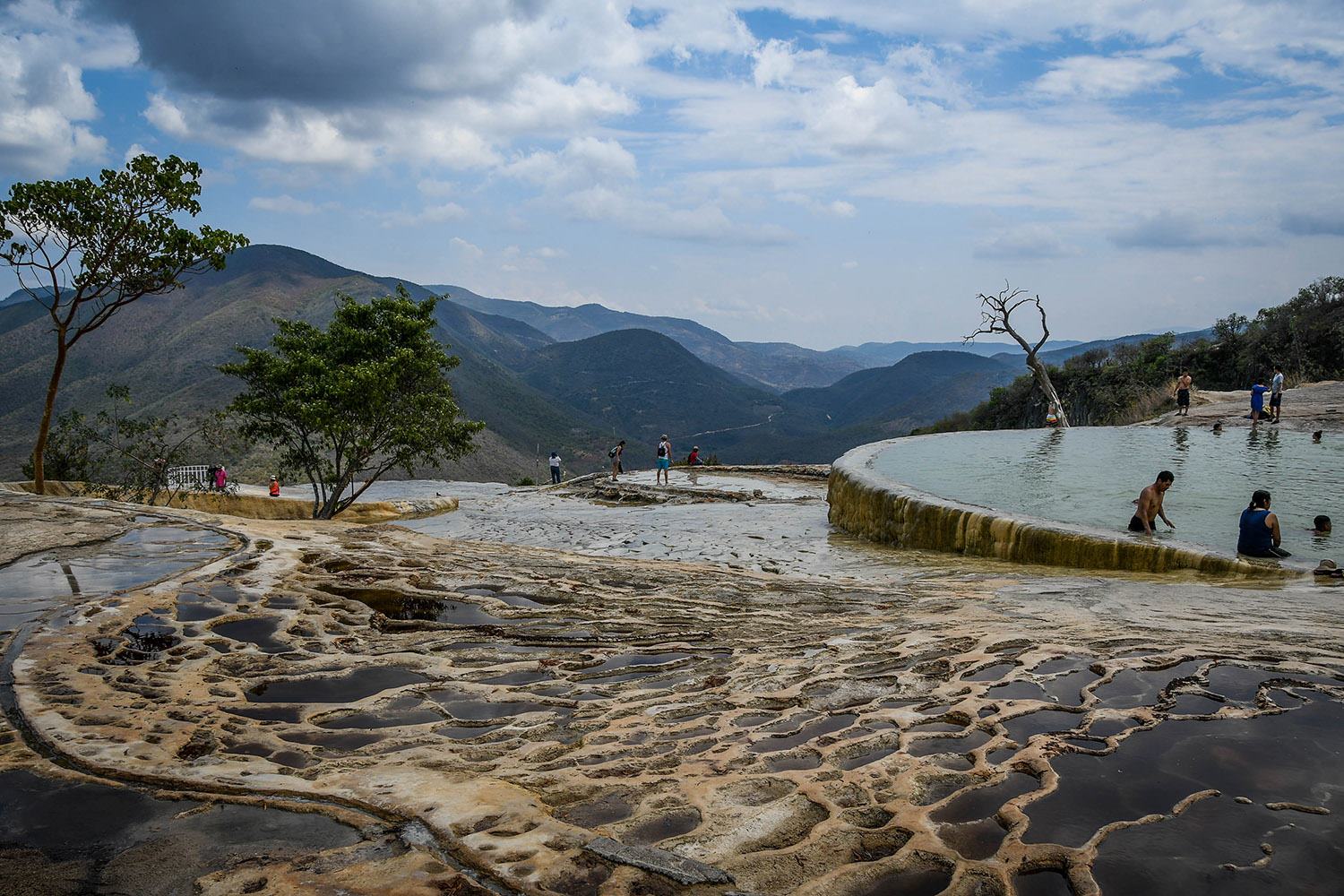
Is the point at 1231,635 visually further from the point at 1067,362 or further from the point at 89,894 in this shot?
the point at 1067,362

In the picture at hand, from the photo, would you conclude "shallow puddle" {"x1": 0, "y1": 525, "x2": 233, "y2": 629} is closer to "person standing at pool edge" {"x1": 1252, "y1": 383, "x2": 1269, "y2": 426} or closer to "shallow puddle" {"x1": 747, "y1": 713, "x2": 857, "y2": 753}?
"shallow puddle" {"x1": 747, "y1": 713, "x2": 857, "y2": 753}

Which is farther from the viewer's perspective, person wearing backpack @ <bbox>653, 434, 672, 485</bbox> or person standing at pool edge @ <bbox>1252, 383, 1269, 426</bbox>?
person wearing backpack @ <bbox>653, 434, 672, 485</bbox>

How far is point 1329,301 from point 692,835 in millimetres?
37463

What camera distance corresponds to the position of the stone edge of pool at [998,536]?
7.71m

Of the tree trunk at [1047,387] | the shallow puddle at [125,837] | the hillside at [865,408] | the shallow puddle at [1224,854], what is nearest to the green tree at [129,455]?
the shallow puddle at [125,837]

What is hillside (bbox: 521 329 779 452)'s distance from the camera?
12112 cm

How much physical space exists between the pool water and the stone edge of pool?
54cm

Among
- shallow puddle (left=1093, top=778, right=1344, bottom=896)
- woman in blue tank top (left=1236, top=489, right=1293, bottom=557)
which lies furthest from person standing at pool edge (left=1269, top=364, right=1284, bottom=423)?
shallow puddle (left=1093, top=778, right=1344, bottom=896)

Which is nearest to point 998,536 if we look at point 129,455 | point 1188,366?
point 129,455

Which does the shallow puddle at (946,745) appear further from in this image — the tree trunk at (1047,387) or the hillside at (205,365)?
the hillside at (205,365)

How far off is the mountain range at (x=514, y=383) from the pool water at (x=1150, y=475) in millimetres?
26440

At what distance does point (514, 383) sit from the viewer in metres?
108

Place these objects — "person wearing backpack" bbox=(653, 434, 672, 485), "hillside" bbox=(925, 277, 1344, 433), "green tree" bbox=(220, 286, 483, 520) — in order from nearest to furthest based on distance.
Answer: "green tree" bbox=(220, 286, 483, 520) < "person wearing backpack" bbox=(653, 434, 672, 485) < "hillside" bbox=(925, 277, 1344, 433)

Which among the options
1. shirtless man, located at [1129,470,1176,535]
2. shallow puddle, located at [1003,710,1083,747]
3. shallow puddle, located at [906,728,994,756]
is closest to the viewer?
shallow puddle, located at [906,728,994,756]
